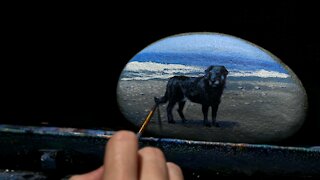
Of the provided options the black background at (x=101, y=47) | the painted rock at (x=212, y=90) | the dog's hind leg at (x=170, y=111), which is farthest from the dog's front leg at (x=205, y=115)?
the black background at (x=101, y=47)

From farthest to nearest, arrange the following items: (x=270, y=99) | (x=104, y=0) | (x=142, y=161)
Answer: (x=104, y=0) → (x=270, y=99) → (x=142, y=161)

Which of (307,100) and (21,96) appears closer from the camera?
(307,100)

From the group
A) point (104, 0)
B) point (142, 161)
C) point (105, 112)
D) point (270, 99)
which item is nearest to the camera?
point (142, 161)

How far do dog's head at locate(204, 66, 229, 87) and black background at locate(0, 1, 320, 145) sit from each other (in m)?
0.15

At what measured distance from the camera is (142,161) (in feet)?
0.98

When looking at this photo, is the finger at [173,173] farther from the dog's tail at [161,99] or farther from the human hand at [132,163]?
the dog's tail at [161,99]

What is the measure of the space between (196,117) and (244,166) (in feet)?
0.77

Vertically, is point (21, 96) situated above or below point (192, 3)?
below

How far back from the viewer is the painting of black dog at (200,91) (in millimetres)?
1143

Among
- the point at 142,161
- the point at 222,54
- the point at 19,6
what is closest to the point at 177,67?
the point at 222,54

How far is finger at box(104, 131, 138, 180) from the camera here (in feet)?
0.91

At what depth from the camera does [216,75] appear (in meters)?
1.14

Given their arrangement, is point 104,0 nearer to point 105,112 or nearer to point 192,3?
point 192,3

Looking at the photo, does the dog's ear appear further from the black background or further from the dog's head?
the black background
